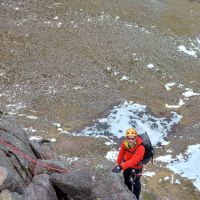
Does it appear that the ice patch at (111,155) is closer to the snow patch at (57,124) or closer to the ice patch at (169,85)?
the snow patch at (57,124)

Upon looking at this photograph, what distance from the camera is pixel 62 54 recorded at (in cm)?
5238

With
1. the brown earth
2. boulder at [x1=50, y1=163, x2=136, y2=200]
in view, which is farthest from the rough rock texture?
the brown earth

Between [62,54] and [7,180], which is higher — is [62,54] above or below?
below

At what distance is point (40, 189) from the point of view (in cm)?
1742

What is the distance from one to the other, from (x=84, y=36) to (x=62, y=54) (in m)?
5.48

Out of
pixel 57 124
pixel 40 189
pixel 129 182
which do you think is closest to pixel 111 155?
pixel 57 124

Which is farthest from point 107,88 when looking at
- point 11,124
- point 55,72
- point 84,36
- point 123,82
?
point 11,124

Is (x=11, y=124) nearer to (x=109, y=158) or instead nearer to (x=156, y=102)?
(x=109, y=158)

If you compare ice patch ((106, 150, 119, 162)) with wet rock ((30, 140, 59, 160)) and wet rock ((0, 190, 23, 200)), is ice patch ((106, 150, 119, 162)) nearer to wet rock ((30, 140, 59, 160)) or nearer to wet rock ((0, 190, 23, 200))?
wet rock ((30, 140, 59, 160))

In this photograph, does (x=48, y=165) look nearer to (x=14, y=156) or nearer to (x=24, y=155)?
(x=24, y=155)

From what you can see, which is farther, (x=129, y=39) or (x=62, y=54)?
(x=129, y=39)

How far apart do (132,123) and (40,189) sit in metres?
24.7

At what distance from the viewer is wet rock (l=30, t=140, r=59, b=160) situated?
21.9 m

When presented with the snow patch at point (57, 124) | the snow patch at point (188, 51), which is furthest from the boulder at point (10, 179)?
the snow patch at point (188, 51)
